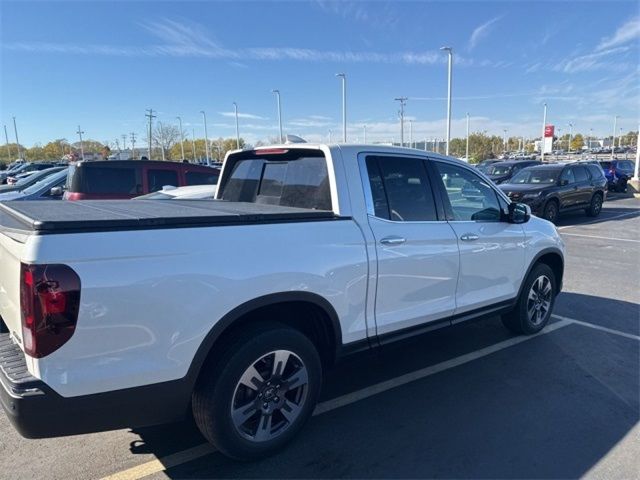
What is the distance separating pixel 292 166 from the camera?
3.81 metres

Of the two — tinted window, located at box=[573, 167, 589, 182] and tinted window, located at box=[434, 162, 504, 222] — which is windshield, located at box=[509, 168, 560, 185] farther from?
tinted window, located at box=[434, 162, 504, 222]

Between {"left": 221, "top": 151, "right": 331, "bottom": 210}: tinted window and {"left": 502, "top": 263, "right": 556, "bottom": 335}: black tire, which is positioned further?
{"left": 502, "top": 263, "right": 556, "bottom": 335}: black tire

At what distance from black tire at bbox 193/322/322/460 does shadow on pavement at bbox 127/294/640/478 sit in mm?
142

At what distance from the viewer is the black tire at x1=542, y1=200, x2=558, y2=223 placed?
539 inches

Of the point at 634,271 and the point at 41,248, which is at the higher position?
the point at 41,248

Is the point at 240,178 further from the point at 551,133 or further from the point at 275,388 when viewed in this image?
the point at 551,133

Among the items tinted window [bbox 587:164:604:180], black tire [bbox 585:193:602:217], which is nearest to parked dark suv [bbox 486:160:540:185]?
tinted window [bbox 587:164:604:180]

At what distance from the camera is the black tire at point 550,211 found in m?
13.7

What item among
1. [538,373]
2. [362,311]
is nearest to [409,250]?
[362,311]

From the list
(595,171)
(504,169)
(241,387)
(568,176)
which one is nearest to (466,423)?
(241,387)

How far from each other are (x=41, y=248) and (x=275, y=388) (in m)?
1.56

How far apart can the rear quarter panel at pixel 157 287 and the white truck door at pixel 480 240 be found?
1659mm

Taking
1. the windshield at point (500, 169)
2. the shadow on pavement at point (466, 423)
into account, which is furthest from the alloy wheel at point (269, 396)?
the windshield at point (500, 169)

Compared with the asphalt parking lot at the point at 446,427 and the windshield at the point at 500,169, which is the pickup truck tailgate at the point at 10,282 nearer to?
the asphalt parking lot at the point at 446,427
